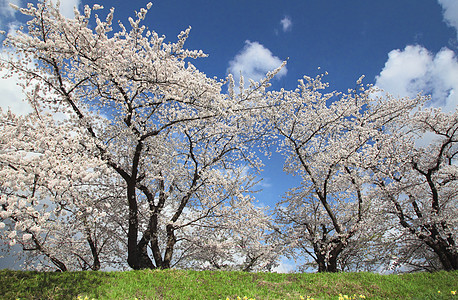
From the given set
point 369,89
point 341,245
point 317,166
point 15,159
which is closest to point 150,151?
point 15,159

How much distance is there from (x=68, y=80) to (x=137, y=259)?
721cm

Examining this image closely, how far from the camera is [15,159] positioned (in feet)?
18.5

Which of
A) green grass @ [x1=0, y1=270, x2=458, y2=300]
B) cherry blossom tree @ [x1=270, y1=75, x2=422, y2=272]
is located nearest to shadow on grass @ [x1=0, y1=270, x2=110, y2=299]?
green grass @ [x1=0, y1=270, x2=458, y2=300]

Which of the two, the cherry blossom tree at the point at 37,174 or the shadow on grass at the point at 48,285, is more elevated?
the cherry blossom tree at the point at 37,174

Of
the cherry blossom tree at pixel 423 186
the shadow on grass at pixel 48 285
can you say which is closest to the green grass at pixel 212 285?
the shadow on grass at pixel 48 285

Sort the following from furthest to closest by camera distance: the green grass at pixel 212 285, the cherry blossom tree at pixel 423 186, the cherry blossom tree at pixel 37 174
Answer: the cherry blossom tree at pixel 423 186
the green grass at pixel 212 285
the cherry blossom tree at pixel 37 174

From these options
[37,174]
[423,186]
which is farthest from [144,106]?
[423,186]

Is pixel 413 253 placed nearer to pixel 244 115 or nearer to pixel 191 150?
pixel 244 115

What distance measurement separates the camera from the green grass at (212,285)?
263 inches

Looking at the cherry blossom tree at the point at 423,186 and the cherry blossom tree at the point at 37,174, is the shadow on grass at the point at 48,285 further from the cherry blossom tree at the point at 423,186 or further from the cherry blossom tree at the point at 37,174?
the cherry blossom tree at the point at 423,186

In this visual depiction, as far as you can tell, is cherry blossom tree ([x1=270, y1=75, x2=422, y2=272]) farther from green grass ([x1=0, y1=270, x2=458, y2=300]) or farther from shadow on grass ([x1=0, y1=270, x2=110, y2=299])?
shadow on grass ([x1=0, y1=270, x2=110, y2=299])

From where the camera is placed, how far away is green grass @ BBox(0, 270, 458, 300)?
668 cm

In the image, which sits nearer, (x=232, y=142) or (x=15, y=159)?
(x=15, y=159)

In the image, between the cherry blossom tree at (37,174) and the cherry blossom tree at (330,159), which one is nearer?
the cherry blossom tree at (37,174)
